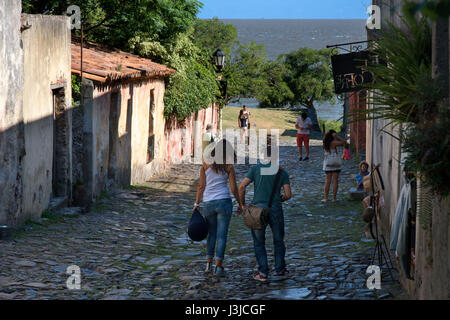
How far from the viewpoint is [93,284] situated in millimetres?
7555

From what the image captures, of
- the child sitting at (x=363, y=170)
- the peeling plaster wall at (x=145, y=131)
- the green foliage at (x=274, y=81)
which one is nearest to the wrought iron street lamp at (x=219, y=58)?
the peeling plaster wall at (x=145, y=131)

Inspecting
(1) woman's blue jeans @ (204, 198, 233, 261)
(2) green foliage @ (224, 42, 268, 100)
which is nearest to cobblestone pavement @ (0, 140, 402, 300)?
(1) woman's blue jeans @ (204, 198, 233, 261)

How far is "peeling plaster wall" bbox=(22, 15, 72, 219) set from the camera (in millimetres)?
10352

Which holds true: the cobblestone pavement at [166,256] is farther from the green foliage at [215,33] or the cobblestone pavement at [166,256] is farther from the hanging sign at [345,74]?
the green foliage at [215,33]

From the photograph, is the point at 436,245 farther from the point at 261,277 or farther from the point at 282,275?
the point at 282,275

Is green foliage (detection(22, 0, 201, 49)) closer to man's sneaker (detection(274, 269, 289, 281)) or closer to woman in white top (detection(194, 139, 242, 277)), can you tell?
woman in white top (detection(194, 139, 242, 277))

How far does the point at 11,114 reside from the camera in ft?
31.4

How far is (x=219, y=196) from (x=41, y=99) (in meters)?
4.80

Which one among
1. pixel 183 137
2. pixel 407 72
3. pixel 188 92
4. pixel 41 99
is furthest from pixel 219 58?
pixel 407 72

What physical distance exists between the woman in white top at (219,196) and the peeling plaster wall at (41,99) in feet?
12.1

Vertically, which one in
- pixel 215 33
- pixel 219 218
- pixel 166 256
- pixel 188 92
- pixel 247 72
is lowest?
pixel 166 256

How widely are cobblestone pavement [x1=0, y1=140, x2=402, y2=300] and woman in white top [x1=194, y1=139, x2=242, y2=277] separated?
1.55 ft

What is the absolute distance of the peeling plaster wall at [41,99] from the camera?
408 inches
